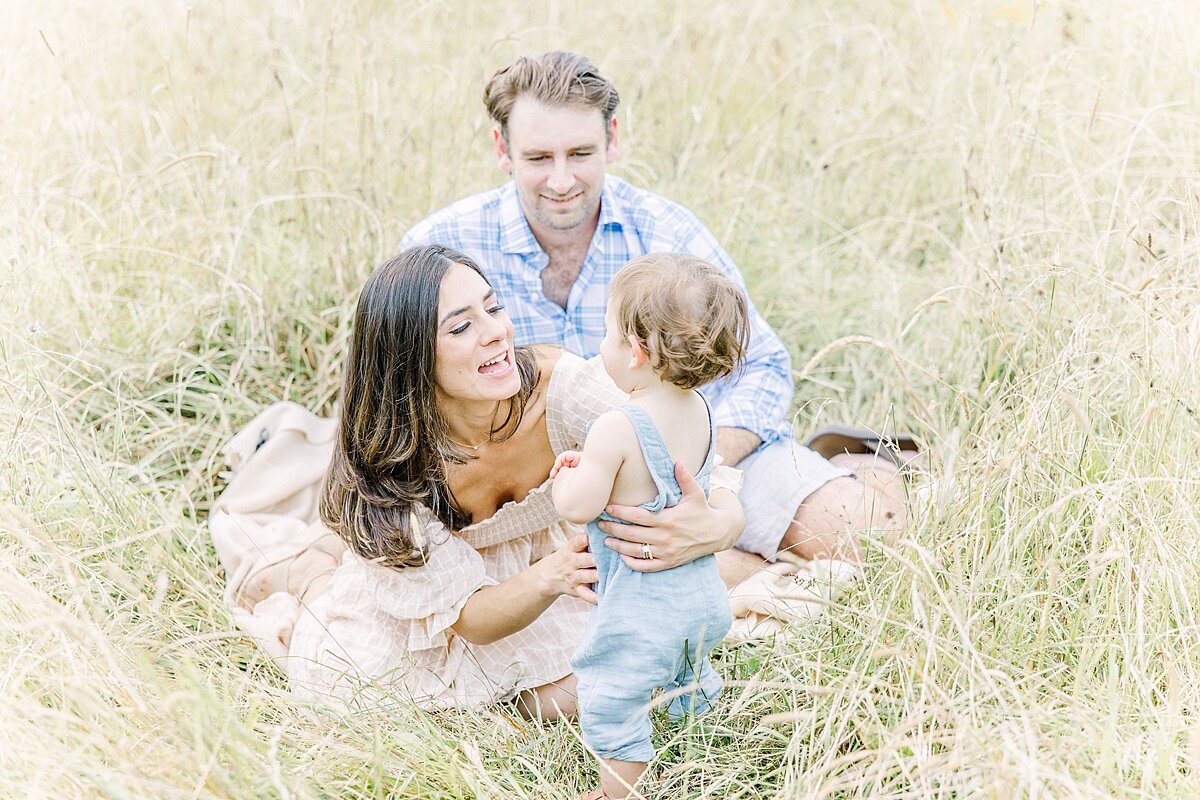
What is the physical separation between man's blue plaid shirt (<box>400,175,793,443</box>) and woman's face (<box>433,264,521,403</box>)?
43.0 inches

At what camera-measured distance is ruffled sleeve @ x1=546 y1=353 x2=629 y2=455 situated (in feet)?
9.37

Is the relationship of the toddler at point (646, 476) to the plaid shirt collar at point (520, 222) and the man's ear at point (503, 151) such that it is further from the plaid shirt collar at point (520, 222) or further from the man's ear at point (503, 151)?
the man's ear at point (503, 151)

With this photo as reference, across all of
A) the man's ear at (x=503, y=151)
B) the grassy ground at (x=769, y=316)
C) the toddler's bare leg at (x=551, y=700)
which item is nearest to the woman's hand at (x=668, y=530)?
the grassy ground at (x=769, y=316)

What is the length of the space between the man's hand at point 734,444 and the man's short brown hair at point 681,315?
141 cm

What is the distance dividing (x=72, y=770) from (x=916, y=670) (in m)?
1.61

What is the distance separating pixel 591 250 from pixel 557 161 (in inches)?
13.5

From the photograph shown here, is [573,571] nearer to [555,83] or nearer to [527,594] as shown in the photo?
[527,594]

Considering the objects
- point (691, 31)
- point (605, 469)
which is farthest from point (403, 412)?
point (691, 31)

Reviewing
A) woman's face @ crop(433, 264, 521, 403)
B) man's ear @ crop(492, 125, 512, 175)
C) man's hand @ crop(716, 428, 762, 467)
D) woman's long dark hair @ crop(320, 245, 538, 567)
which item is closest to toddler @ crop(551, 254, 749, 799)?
woman's face @ crop(433, 264, 521, 403)

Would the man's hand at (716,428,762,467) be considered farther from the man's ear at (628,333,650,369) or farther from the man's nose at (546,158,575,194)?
the man's ear at (628,333,650,369)

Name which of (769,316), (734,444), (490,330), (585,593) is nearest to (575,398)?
(490,330)

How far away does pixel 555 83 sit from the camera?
3580mm

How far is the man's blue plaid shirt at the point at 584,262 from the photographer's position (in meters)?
3.79

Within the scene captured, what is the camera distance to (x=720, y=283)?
2.18m
